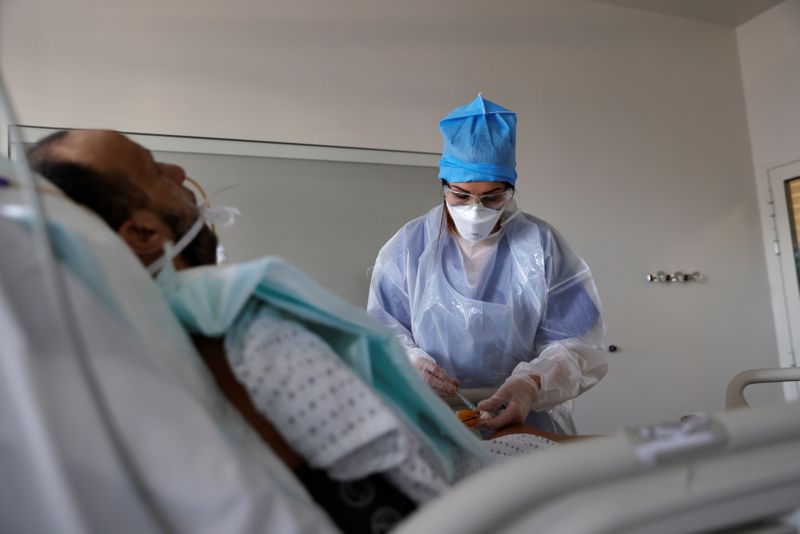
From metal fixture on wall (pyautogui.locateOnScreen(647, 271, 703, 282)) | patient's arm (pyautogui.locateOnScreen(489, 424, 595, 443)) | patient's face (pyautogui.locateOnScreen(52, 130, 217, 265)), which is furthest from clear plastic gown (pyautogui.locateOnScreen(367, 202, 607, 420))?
metal fixture on wall (pyautogui.locateOnScreen(647, 271, 703, 282))

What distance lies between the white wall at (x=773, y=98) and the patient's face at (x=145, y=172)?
3.55 meters

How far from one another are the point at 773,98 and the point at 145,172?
12.2ft

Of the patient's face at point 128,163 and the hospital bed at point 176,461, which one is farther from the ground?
the patient's face at point 128,163

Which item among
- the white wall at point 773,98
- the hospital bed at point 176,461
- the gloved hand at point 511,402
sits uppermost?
the white wall at point 773,98

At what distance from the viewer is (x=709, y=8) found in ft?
11.7

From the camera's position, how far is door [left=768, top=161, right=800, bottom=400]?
356 cm

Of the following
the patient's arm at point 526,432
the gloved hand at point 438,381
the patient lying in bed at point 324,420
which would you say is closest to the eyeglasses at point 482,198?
the gloved hand at point 438,381

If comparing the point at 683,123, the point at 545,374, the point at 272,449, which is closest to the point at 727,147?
the point at 683,123

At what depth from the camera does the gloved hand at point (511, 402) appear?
1231 millimetres

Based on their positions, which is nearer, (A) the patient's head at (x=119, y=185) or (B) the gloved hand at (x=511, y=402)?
(A) the patient's head at (x=119, y=185)

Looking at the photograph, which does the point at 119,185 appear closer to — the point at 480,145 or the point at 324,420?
the point at 324,420

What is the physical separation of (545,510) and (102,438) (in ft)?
1.18

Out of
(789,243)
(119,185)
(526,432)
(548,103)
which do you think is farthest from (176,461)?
(789,243)

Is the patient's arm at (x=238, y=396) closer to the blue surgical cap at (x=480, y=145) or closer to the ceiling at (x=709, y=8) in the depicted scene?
the blue surgical cap at (x=480, y=145)
